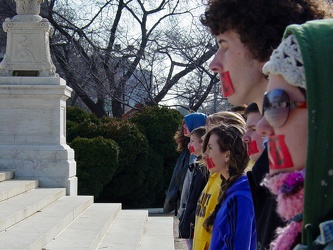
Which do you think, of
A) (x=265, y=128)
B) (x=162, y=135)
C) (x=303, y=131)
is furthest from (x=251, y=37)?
(x=162, y=135)

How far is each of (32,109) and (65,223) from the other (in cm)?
342

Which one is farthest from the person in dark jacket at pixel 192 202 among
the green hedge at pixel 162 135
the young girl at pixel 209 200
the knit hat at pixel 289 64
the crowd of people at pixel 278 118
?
the green hedge at pixel 162 135

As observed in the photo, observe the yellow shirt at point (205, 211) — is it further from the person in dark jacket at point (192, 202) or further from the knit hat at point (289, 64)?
the knit hat at point (289, 64)

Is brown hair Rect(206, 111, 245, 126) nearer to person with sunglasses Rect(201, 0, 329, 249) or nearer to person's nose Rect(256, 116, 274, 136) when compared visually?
person with sunglasses Rect(201, 0, 329, 249)

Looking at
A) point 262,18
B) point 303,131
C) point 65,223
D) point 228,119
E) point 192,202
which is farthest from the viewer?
point 65,223

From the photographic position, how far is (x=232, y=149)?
3.88m

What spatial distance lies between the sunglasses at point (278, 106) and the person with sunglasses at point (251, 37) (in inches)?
22.1

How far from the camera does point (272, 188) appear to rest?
4.72 feet

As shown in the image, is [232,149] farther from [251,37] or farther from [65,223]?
[65,223]

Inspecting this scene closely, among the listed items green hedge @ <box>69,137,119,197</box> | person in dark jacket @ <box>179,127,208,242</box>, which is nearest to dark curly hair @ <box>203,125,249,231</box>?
person in dark jacket @ <box>179,127,208,242</box>

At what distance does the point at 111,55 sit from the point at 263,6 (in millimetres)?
18650

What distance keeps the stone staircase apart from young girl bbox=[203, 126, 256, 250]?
2.37 m

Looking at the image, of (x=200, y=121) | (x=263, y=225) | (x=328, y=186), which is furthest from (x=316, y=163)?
(x=200, y=121)

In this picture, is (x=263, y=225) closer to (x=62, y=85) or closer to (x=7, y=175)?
(x=7, y=175)
